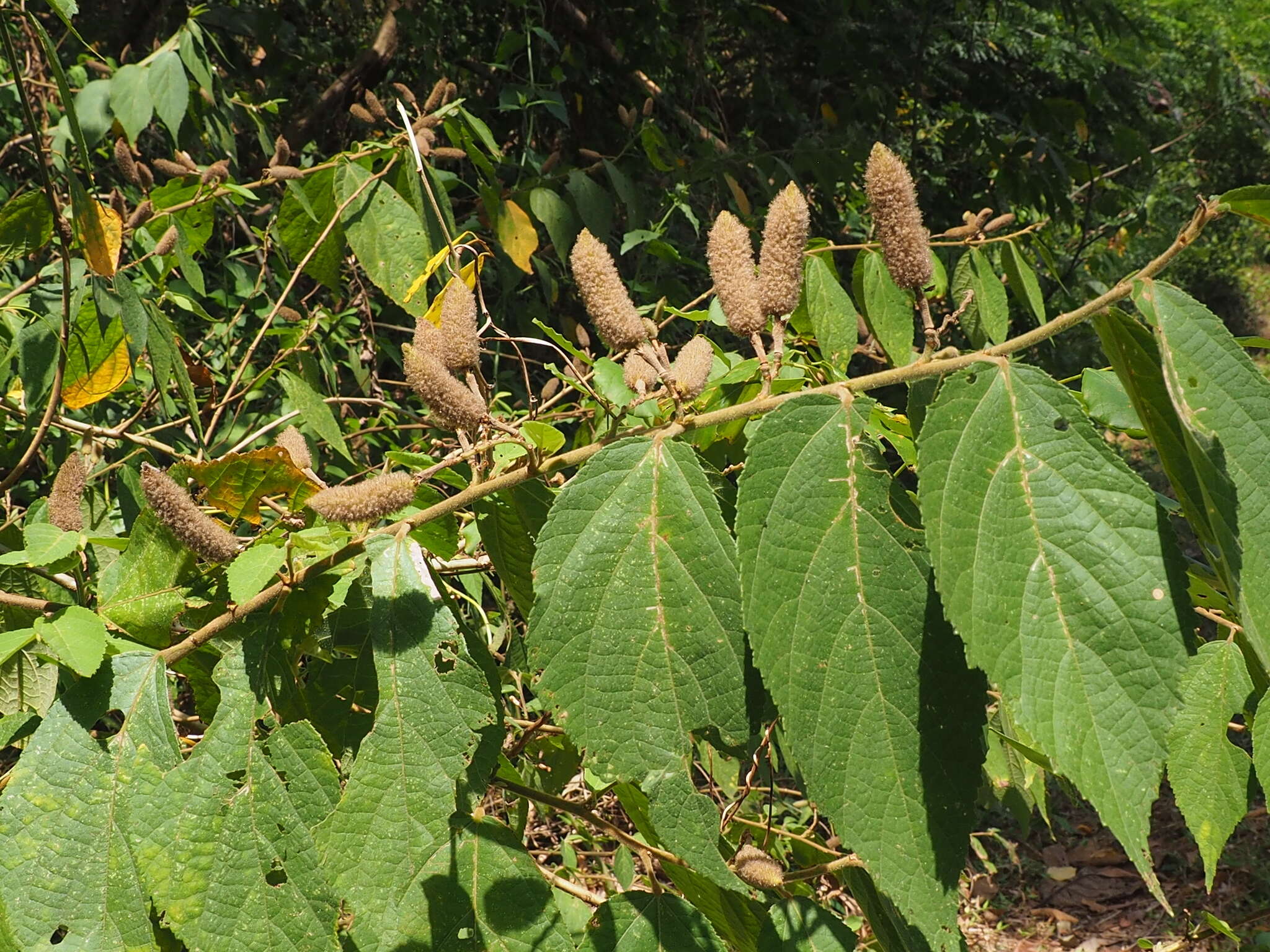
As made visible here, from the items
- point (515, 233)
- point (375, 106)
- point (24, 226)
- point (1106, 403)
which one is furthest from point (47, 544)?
point (515, 233)

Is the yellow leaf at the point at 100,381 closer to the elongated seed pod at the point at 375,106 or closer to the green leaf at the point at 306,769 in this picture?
the elongated seed pod at the point at 375,106

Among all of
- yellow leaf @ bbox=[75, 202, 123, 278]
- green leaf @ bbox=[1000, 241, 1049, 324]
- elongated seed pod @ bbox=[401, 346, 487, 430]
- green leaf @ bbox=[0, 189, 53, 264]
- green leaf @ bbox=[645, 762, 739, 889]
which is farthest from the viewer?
green leaf @ bbox=[1000, 241, 1049, 324]

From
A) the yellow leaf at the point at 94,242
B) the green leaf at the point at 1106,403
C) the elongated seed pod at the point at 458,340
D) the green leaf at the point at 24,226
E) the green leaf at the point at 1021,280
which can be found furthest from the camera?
the green leaf at the point at 1021,280

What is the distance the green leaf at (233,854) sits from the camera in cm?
91

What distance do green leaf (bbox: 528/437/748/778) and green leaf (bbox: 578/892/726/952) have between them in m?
0.35

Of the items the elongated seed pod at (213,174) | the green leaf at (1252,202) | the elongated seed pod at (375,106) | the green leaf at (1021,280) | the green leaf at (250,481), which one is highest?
the elongated seed pod at (375,106)

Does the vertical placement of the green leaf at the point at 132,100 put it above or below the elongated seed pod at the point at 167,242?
above

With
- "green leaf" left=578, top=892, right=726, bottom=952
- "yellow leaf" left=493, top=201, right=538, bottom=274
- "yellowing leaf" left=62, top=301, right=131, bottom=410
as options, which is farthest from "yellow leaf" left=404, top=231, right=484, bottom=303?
"green leaf" left=578, top=892, right=726, bottom=952

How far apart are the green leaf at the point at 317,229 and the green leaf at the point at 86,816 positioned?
4.06ft

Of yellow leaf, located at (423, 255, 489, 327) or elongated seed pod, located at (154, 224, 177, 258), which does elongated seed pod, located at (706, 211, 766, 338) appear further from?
elongated seed pod, located at (154, 224, 177, 258)

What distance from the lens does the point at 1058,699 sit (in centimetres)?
73

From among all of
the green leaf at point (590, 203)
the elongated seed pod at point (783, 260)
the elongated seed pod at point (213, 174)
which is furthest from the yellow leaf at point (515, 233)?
the elongated seed pod at point (783, 260)

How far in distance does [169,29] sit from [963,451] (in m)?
4.04

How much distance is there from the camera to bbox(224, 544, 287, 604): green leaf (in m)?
0.94
